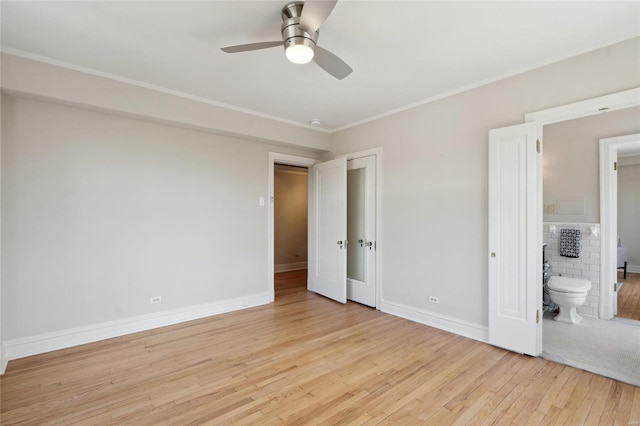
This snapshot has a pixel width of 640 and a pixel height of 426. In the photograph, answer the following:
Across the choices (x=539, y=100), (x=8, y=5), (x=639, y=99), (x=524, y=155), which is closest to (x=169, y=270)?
(x=8, y=5)

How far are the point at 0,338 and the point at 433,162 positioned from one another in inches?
179

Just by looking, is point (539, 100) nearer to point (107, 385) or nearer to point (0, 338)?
point (107, 385)

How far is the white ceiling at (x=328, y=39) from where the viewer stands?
2.05m

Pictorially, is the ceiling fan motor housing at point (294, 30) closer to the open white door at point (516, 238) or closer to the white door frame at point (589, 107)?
the open white door at point (516, 238)

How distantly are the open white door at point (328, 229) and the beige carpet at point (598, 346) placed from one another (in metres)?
2.51

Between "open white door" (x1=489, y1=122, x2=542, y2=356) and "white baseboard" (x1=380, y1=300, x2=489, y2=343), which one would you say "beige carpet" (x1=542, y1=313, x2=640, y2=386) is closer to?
"open white door" (x1=489, y1=122, x2=542, y2=356)

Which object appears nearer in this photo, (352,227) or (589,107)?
(589,107)

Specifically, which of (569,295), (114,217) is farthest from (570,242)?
(114,217)

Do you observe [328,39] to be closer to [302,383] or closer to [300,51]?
[300,51]

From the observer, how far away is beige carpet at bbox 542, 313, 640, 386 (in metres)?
2.56

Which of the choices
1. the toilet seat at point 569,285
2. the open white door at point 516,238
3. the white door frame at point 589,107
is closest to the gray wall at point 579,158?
the toilet seat at point 569,285

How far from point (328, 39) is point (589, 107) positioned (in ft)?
7.43

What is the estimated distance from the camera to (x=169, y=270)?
3666 mm

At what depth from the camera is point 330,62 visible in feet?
7.30
